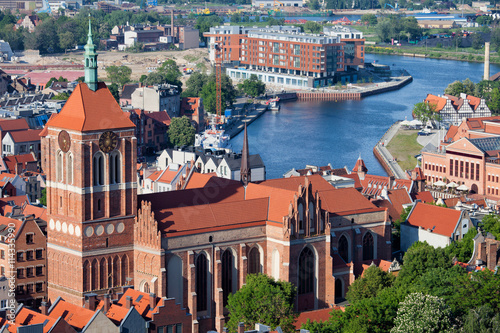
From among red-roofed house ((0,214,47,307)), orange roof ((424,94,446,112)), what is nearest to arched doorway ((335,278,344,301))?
red-roofed house ((0,214,47,307))

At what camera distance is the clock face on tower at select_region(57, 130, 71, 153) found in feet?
204

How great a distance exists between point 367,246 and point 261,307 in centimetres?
1487

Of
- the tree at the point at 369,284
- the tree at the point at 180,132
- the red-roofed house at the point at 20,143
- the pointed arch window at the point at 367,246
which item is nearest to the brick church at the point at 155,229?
the tree at the point at 369,284

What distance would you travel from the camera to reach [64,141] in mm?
62250

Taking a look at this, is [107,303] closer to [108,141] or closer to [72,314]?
[72,314]

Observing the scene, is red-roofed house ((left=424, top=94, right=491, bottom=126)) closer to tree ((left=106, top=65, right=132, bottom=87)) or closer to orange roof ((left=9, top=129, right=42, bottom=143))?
tree ((left=106, top=65, right=132, bottom=87))

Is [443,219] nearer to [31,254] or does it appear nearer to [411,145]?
[31,254]

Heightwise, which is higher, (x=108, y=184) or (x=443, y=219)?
(x=108, y=184)

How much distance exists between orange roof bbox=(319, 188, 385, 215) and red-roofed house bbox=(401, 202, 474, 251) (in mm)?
5168

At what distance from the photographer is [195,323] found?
62312 mm

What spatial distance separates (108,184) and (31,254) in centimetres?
627

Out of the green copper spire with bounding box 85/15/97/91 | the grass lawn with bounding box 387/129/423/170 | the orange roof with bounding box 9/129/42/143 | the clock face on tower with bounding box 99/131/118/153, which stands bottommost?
the grass lawn with bounding box 387/129/423/170

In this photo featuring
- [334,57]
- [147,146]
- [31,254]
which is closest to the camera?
[31,254]

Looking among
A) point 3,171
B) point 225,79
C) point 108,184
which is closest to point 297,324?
point 108,184
